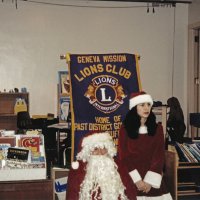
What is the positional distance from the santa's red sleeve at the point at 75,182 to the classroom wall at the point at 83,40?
16.0 ft

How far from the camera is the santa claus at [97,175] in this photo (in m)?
2.91

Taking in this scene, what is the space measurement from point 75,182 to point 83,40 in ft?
17.0

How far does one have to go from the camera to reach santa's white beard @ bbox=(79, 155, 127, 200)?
2896mm

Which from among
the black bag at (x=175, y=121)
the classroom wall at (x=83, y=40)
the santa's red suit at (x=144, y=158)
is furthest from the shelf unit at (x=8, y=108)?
the santa's red suit at (x=144, y=158)

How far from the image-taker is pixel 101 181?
295 cm

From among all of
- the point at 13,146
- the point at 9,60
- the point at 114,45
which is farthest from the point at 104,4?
the point at 13,146

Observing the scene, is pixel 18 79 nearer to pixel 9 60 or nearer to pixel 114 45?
pixel 9 60

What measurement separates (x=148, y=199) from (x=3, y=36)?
5.37m

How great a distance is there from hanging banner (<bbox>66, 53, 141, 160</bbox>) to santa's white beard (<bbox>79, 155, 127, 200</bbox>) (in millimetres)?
599

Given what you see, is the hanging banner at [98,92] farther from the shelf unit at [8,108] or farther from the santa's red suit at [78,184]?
the shelf unit at [8,108]

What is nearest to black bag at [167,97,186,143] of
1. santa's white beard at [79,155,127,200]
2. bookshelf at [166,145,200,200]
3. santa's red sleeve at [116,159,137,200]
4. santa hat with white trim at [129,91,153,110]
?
bookshelf at [166,145,200,200]

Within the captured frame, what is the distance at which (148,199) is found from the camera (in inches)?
122

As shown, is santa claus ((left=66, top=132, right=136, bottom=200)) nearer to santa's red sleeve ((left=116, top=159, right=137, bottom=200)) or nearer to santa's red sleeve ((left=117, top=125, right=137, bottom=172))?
santa's red sleeve ((left=116, top=159, right=137, bottom=200))

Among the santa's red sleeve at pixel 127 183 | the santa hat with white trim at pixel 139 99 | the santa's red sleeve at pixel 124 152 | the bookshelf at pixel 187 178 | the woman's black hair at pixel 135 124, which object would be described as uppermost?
the santa hat with white trim at pixel 139 99
